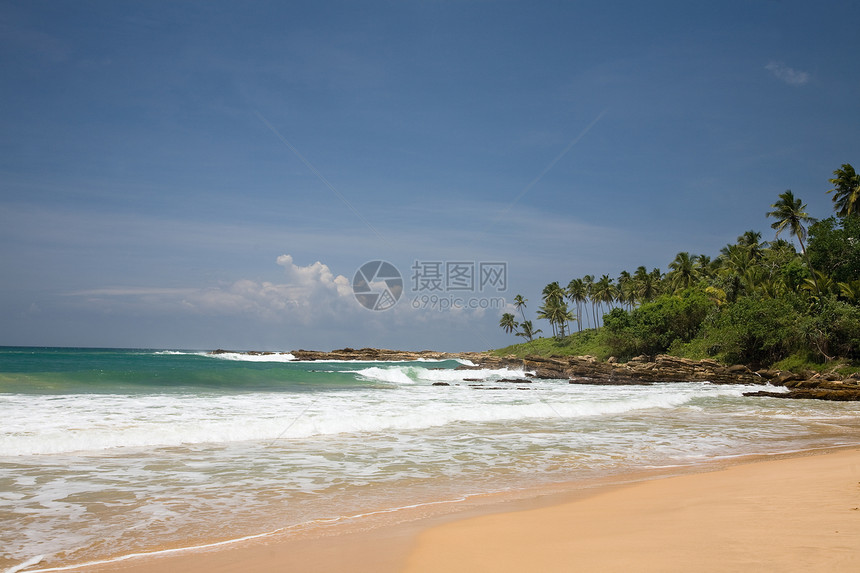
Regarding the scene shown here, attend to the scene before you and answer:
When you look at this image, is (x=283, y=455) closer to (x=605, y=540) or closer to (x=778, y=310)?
(x=605, y=540)

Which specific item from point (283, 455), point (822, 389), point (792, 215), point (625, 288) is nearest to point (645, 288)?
point (625, 288)

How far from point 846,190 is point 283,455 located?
2083 inches

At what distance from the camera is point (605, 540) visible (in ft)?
16.0

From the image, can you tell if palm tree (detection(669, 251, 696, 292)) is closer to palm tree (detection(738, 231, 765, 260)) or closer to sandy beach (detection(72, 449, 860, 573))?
palm tree (detection(738, 231, 765, 260))

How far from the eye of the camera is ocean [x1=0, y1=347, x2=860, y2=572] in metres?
5.97

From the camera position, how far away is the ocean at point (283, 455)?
597 cm

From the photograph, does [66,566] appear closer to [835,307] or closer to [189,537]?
[189,537]

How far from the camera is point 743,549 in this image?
4.30m

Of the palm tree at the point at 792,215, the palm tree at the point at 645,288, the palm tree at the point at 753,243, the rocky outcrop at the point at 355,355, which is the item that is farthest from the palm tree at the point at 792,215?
the rocky outcrop at the point at 355,355

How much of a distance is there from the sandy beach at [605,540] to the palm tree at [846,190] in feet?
157

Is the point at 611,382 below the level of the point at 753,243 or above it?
below

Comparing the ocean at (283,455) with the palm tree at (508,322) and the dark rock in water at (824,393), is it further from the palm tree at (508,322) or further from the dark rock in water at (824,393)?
the palm tree at (508,322)

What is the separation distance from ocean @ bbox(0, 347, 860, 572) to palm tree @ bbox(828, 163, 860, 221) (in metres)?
31.7

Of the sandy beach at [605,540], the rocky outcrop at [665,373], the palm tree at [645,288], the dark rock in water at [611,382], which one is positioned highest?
the palm tree at [645,288]
